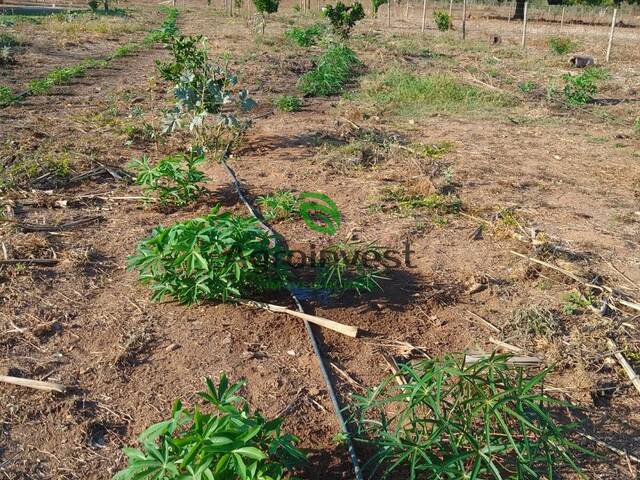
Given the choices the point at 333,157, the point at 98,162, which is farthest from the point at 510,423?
the point at 98,162

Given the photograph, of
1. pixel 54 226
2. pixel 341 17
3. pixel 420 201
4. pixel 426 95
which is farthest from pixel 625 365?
pixel 341 17

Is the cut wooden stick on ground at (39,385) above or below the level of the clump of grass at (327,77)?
below

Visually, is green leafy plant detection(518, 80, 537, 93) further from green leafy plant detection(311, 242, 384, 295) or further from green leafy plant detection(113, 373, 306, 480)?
green leafy plant detection(113, 373, 306, 480)

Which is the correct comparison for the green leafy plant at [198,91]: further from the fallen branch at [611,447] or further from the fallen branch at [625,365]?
the fallen branch at [611,447]

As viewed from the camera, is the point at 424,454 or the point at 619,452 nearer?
the point at 424,454

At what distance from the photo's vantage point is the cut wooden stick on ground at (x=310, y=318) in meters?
3.28

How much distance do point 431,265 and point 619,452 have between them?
175cm

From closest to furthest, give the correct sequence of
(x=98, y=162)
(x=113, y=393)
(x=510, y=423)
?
(x=510, y=423) → (x=113, y=393) → (x=98, y=162)

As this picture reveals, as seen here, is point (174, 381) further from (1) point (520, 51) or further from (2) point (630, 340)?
(1) point (520, 51)

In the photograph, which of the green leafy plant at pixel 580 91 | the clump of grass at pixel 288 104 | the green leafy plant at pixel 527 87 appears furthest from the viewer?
the green leafy plant at pixel 527 87

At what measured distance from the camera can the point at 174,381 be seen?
2947 millimetres
